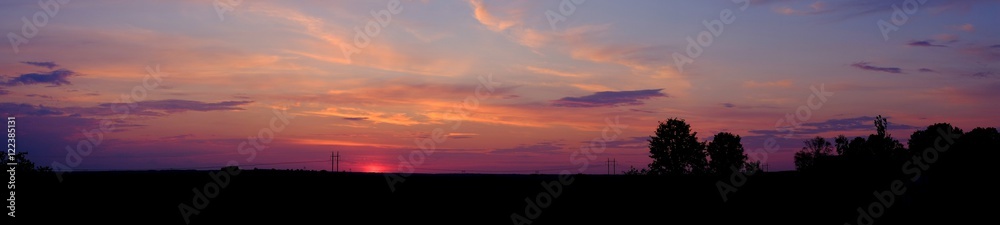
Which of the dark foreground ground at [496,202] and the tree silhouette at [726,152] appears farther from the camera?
the tree silhouette at [726,152]

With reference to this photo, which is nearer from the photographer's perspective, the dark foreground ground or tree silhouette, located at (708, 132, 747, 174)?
the dark foreground ground

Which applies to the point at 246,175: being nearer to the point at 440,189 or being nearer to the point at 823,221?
the point at 440,189

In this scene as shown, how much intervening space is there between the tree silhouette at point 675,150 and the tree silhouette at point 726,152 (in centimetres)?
983

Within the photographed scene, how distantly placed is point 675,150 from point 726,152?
17843 mm

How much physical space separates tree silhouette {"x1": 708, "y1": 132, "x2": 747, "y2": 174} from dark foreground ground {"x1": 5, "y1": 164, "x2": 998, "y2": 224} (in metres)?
84.9

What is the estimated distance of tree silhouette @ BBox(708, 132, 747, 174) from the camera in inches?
6181

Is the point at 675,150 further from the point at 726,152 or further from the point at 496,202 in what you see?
the point at 496,202

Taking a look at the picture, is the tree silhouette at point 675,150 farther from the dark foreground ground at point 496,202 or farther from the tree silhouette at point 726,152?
the dark foreground ground at point 496,202

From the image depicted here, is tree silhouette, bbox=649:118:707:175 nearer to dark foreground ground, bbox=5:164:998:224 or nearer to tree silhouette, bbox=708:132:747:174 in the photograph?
tree silhouette, bbox=708:132:747:174

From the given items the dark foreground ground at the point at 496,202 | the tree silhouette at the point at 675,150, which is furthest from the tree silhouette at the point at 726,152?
the dark foreground ground at the point at 496,202

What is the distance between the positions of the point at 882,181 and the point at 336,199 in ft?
137

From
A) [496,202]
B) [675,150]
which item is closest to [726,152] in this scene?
[675,150]

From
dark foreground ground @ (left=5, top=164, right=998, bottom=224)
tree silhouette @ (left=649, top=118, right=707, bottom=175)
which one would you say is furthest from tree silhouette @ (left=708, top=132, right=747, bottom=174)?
dark foreground ground @ (left=5, top=164, right=998, bottom=224)

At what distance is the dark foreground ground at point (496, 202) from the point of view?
5275cm
